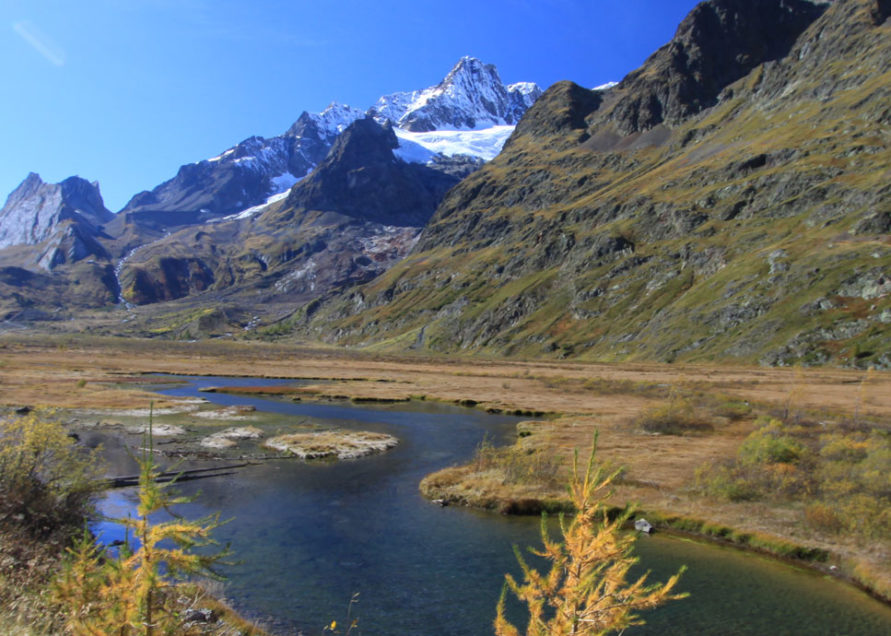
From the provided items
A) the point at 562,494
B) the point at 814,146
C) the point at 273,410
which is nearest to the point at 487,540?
the point at 562,494

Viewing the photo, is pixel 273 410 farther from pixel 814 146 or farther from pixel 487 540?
pixel 814 146

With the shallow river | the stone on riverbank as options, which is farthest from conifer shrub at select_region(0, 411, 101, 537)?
the stone on riverbank

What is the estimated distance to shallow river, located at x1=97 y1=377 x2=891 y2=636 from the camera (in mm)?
20844

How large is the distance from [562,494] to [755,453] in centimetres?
1457

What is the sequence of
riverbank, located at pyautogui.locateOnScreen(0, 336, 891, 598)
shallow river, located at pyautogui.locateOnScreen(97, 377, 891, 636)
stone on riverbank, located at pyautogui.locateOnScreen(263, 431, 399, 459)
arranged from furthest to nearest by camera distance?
1. stone on riverbank, located at pyautogui.locateOnScreen(263, 431, 399, 459)
2. riverbank, located at pyautogui.locateOnScreen(0, 336, 891, 598)
3. shallow river, located at pyautogui.locateOnScreen(97, 377, 891, 636)

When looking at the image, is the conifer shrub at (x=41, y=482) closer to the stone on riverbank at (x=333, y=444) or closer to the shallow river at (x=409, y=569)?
the shallow river at (x=409, y=569)

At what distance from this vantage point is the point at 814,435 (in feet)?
149

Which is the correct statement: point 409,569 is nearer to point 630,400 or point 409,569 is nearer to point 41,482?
point 41,482

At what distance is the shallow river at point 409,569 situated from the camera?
2084 centimetres

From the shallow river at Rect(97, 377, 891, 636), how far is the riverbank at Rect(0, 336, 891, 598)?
316 centimetres

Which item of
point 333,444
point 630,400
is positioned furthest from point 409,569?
point 630,400

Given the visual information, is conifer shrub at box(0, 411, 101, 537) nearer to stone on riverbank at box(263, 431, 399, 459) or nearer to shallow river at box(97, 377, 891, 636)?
shallow river at box(97, 377, 891, 636)

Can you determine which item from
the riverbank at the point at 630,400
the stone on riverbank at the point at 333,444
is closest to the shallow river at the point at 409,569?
the riverbank at the point at 630,400

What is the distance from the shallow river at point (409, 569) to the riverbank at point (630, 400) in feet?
10.4
